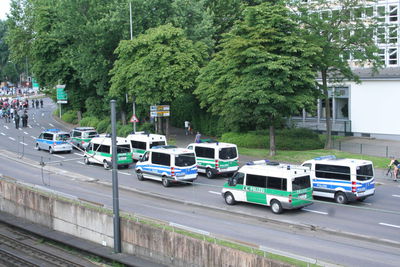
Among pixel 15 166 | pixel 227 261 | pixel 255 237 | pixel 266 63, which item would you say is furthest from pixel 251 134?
pixel 227 261

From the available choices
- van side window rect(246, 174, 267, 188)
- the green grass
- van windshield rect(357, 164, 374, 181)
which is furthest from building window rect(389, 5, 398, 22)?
van side window rect(246, 174, 267, 188)

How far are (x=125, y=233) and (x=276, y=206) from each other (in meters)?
8.23

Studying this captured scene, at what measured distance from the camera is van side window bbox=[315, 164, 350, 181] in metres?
25.0

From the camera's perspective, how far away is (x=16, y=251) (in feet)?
69.2

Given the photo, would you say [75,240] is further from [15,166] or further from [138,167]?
[15,166]

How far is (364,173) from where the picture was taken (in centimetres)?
2509

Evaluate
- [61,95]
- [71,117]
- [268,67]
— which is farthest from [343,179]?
[71,117]

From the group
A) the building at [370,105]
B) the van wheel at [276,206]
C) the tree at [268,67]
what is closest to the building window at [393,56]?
the building at [370,105]

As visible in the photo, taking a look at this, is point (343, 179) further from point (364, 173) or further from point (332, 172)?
point (364, 173)

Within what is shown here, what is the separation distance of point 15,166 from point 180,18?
20.1 meters

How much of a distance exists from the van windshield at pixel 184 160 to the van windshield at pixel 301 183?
321 inches

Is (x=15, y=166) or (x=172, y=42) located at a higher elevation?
(x=172, y=42)

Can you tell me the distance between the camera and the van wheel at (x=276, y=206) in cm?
2334

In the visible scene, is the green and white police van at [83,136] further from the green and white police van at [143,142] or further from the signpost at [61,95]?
the signpost at [61,95]
